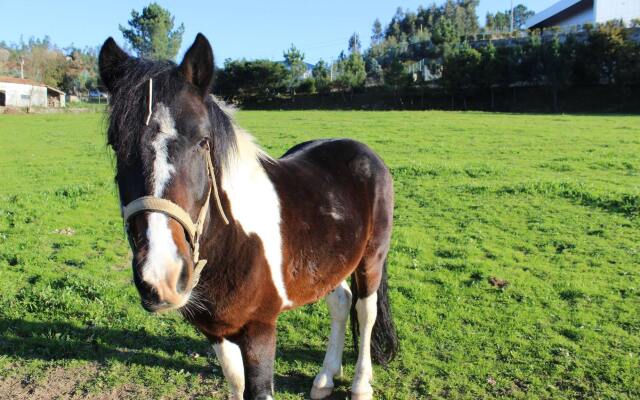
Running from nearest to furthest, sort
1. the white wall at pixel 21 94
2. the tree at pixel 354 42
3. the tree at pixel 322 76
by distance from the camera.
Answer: the tree at pixel 322 76, the white wall at pixel 21 94, the tree at pixel 354 42

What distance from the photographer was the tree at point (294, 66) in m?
52.0

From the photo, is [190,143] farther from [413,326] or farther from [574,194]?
[574,194]

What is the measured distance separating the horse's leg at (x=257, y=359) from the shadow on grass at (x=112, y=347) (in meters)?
1.37

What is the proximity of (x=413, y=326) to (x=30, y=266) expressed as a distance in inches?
189

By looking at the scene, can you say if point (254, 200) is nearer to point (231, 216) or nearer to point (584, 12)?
point (231, 216)

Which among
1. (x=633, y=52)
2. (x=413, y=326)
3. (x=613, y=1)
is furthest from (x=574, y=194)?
(x=613, y=1)

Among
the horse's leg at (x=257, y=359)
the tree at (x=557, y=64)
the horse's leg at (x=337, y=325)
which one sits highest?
the tree at (x=557, y=64)

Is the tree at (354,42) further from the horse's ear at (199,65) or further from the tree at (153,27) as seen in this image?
the horse's ear at (199,65)

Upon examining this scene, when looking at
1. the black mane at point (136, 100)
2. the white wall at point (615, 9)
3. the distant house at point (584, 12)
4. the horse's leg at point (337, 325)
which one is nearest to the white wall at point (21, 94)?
the distant house at point (584, 12)

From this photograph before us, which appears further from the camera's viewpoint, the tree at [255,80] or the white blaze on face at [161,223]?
the tree at [255,80]

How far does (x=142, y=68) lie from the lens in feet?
6.93

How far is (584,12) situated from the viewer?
2368 inches

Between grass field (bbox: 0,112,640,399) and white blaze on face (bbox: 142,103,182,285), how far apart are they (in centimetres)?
46

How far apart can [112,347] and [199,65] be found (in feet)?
10.6
